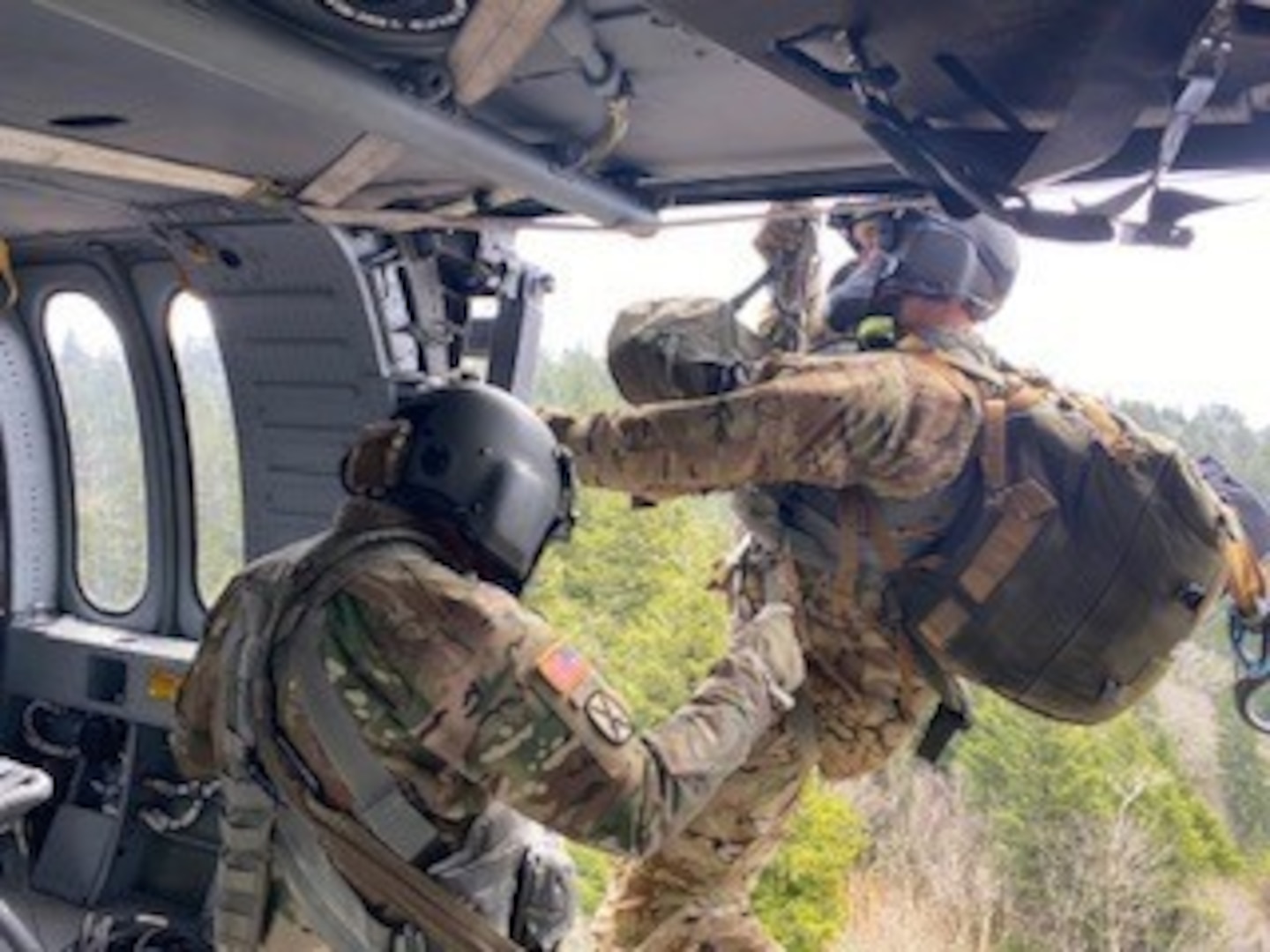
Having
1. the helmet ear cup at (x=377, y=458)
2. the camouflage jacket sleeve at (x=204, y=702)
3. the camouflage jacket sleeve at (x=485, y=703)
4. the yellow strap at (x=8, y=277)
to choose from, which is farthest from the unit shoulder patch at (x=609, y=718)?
→ the yellow strap at (x=8, y=277)

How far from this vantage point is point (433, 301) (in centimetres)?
342

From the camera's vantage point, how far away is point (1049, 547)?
2785 millimetres

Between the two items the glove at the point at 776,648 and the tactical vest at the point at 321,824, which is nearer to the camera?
the tactical vest at the point at 321,824

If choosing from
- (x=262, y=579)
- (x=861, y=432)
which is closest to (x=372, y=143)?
(x=262, y=579)

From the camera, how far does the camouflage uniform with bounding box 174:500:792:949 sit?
6.58ft

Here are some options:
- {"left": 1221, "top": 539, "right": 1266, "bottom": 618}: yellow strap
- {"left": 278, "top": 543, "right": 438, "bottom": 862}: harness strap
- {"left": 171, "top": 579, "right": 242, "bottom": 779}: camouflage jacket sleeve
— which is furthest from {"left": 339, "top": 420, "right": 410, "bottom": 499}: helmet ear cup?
{"left": 1221, "top": 539, "right": 1266, "bottom": 618}: yellow strap

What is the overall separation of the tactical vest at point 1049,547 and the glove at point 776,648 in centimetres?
38

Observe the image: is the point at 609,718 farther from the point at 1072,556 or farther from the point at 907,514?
the point at 1072,556

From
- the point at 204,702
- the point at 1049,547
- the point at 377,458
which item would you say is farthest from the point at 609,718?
the point at 1049,547

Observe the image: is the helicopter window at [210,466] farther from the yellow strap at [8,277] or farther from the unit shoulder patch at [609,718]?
the unit shoulder patch at [609,718]

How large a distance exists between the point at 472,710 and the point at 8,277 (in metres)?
3.28

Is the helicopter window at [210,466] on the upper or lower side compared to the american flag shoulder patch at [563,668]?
lower

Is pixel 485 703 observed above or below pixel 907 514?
above

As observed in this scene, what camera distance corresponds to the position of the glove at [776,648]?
2455mm
